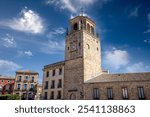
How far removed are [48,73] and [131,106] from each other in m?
25.5

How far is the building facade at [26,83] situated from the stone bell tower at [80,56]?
18668mm

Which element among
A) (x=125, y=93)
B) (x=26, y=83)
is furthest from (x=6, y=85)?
(x=125, y=93)

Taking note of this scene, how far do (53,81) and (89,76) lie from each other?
741 centimetres

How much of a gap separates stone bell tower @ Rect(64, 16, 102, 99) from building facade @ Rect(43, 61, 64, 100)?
4.03 feet

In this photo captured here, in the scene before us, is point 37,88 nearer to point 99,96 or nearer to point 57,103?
point 99,96

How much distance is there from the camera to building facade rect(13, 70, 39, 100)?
4100 cm

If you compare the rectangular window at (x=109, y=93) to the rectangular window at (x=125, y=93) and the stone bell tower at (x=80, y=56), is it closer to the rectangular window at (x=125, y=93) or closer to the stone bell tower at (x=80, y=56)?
the rectangular window at (x=125, y=93)

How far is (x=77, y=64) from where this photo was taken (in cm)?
2622

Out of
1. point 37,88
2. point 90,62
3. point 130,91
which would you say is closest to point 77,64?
point 90,62

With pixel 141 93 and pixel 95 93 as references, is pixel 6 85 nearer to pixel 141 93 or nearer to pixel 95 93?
pixel 95 93

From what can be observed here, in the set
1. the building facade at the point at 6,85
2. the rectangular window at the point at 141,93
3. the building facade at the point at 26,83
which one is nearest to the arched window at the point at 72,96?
the rectangular window at the point at 141,93

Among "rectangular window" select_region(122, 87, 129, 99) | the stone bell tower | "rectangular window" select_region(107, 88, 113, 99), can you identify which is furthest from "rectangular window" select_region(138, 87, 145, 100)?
the stone bell tower

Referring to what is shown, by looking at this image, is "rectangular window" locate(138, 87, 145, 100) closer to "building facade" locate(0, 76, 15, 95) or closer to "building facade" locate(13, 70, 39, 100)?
"building facade" locate(13, 70, 39, 100)

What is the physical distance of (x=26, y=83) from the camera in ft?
138
